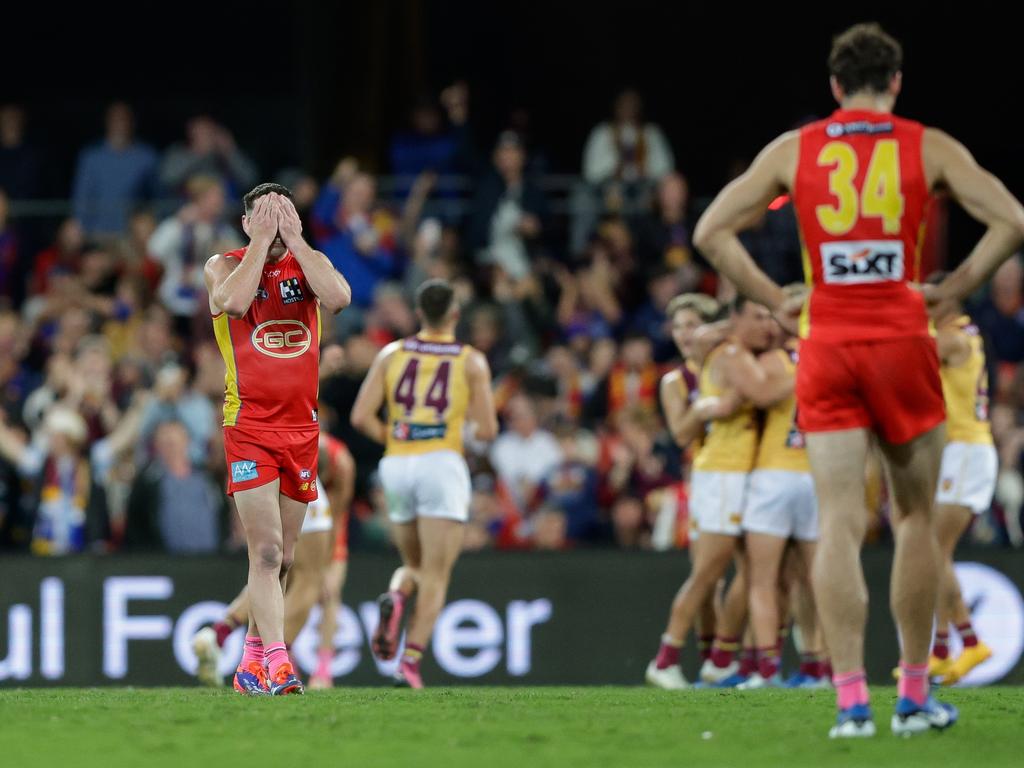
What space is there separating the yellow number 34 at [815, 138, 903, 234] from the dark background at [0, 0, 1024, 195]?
13.9m

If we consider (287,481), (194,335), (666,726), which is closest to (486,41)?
(194,335)

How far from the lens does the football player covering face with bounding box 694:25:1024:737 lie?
6652 mm

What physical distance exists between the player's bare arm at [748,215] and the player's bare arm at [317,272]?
2.43 m

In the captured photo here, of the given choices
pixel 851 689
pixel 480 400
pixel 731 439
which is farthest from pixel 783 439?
pixel 851 689

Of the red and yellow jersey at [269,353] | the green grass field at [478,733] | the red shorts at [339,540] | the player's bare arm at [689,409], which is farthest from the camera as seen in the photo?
the red shorts at [339,540]

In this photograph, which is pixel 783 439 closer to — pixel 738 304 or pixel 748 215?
pixel 738 304

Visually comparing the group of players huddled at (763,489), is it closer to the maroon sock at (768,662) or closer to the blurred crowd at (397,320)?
the maroon sock at (768,662)

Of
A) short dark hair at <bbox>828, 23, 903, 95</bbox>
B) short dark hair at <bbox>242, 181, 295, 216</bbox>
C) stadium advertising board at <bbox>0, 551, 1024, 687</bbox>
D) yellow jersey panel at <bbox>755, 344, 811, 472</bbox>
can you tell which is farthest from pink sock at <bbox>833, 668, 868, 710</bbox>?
stadium advertising board at <bbox>0, 551, 1024, 687</bbox>

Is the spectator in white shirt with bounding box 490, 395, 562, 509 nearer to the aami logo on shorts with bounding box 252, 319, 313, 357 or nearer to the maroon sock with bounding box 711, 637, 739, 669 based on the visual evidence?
the maroon sock with bounding box 711, 637, 739, 669

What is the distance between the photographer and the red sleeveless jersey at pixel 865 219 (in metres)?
6.65

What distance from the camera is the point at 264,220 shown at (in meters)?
8.84

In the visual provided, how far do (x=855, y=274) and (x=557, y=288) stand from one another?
11817mm

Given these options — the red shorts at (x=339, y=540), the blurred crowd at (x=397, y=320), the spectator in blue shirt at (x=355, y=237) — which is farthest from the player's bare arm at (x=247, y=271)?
the spectator in blue shirt at (x=355, y=237)

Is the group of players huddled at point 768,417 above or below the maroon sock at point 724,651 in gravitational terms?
above
